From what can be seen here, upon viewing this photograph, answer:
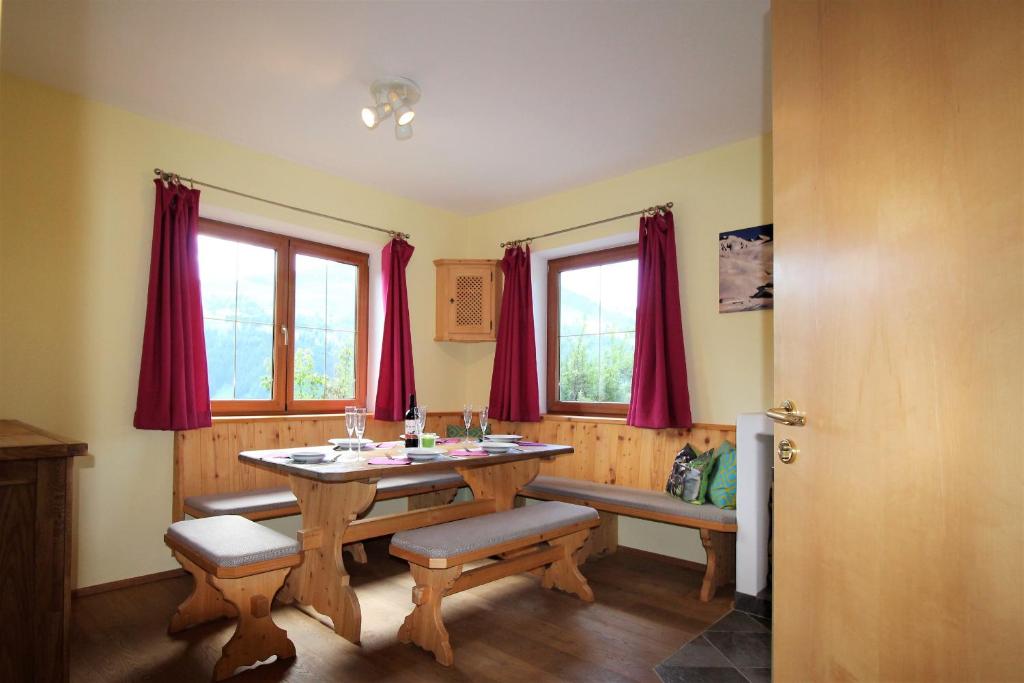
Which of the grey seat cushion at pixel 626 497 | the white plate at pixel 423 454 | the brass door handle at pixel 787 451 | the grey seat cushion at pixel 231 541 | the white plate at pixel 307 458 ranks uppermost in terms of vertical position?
the brass door handle at pixel 787 451

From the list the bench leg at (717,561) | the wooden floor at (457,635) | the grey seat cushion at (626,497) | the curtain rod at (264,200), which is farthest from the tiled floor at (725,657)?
the curtain rod at (264,200)

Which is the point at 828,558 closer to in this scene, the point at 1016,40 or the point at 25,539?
the point at 1016,40

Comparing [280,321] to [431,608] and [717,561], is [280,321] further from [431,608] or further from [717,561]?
[717,561]

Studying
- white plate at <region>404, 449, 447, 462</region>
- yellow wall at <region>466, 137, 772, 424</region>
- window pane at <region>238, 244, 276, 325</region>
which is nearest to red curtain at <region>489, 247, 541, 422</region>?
yellow wall at <region>466, 137, 772, 424</region>

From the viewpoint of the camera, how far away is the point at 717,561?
3.00 metres

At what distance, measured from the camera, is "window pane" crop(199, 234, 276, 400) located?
11.8 feet

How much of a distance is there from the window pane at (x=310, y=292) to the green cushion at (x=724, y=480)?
9.31ft

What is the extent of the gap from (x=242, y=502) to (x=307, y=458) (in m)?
0.79

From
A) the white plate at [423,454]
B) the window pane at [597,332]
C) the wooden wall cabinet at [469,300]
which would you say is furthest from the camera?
the wooden wall cabinet at [469,300]

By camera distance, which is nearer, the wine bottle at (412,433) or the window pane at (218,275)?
the wine bottle at (412,433)

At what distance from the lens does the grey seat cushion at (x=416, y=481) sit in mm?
3436

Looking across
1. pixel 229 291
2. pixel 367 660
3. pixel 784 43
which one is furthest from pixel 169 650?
pixel 784 43

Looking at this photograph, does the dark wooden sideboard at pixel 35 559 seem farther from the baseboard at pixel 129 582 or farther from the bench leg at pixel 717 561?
the bench leg at pixel 717 561

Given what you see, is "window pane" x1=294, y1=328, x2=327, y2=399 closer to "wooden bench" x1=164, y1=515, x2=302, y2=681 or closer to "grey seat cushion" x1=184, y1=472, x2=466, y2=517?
"grey seat cushion" x1=184, y1=472, x2=466, y2=517
